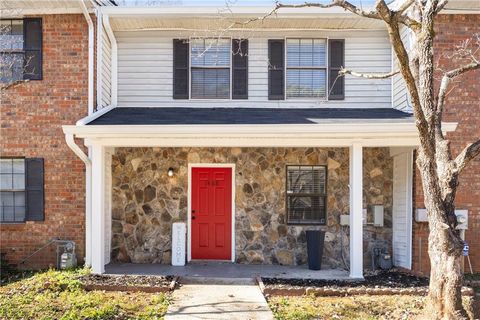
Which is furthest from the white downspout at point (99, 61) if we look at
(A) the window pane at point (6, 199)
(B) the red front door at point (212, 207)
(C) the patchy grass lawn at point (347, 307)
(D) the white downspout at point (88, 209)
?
(C) the patchy grass lawn at point (347, 307)

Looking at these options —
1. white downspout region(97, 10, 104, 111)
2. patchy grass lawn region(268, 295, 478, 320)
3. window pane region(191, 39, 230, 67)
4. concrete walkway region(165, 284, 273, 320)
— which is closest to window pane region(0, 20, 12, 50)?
white downspout region(97, 10, 104, 111)

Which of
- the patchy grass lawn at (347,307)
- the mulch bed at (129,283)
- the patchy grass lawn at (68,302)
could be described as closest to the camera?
the patchy grass lawn at (68,302)

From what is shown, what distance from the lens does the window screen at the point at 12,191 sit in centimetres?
1048

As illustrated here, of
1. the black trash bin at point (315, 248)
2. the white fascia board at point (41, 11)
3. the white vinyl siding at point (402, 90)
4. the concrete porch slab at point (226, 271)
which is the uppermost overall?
the white fascia board at point (41, 11)

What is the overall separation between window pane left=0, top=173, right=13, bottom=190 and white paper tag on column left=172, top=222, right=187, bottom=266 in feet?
11.3

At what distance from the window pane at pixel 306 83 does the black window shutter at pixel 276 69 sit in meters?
0.17

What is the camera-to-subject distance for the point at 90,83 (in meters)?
10.3

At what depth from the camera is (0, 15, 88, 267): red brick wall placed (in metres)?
10.3

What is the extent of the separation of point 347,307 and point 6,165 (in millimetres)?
7306

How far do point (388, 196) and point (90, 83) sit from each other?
6.65 meters

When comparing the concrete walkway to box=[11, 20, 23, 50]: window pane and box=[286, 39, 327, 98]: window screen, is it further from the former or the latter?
box=[11, 20, 23, 50]: window pane

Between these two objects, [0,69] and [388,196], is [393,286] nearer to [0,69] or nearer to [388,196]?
[388,196]

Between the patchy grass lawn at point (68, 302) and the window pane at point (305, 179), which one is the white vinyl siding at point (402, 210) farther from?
the patchy grass lawn at point (68, 302)

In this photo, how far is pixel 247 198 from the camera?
11055 mm
